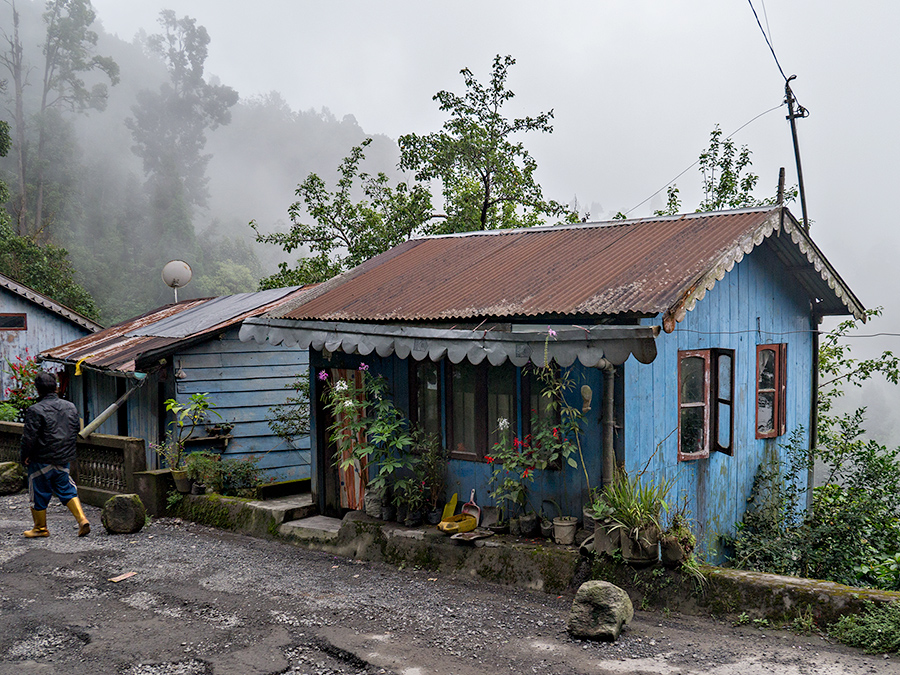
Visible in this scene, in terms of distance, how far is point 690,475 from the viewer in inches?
307

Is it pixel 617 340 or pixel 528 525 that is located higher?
pixel 617 340

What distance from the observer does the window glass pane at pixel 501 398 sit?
→ 7.76 m

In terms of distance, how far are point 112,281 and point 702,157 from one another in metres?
42.5

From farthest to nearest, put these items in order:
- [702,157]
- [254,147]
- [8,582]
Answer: [254,147]
[702,157]
[8,582]

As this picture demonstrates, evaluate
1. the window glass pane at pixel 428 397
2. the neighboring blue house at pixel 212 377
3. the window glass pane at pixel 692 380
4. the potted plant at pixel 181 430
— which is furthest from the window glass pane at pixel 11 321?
the window glass pane at pixel 692 380

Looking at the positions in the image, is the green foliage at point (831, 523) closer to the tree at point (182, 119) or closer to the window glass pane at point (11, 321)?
the window glass pane at point (11, 321)

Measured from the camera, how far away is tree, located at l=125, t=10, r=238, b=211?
6431 cm

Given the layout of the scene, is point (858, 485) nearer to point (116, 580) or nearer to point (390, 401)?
point (390, 401)

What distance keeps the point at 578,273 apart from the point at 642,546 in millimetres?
3120

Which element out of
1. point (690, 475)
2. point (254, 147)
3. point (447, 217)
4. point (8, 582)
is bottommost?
point (8, 582)

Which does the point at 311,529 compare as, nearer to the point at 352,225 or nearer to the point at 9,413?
the point at 9,413

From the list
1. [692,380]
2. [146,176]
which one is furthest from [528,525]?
[146,176]

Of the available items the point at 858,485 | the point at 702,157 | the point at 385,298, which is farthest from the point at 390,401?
the point at 702,157

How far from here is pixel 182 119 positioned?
6794 cm
